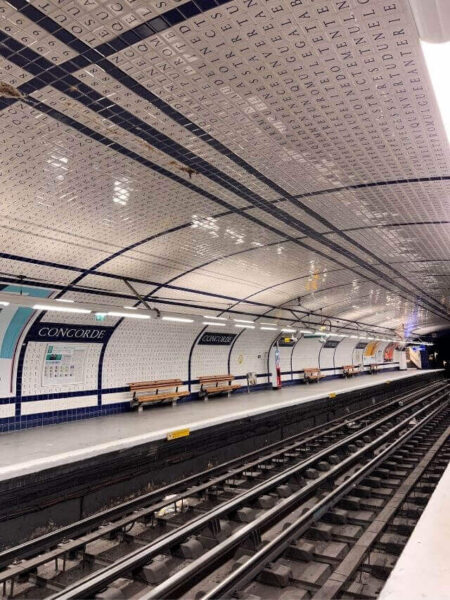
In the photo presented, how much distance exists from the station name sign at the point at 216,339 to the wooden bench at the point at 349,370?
1440cm

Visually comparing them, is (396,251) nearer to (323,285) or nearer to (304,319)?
(323,285)

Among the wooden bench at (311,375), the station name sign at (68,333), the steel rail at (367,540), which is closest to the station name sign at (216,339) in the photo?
the station name sign at (68,333)

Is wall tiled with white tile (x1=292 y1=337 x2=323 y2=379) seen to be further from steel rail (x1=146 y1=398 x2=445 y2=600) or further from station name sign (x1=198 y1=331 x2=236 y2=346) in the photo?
steel rail (x1=146 y1=398 x2=445 y2=600)

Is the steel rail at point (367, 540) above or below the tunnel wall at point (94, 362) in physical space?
below

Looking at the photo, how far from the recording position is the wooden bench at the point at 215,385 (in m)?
14.7

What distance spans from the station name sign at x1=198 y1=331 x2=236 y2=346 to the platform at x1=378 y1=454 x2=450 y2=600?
9.82m

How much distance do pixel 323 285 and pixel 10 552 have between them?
975 cm

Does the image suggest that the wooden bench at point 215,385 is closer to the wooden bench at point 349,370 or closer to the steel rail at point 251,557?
the steel rail at point 251,557

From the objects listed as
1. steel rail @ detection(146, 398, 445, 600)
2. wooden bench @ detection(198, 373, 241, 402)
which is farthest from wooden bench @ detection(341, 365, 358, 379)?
steel rail @ detection(146, 398, 445, 600)

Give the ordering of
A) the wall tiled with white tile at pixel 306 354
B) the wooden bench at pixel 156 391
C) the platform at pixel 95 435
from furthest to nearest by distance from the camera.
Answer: the wall tiled with white tile at pixel 306 354, the wooden bench at pixel 156 391, the platform at pixel 95 435

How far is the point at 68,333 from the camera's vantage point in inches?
371

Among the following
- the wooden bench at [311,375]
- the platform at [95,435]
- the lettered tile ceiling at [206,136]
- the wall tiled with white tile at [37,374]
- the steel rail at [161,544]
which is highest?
the lettered tile ceiling at [206,136]

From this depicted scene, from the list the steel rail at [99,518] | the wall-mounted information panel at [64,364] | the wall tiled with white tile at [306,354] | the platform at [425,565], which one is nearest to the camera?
the platform at [425,565]

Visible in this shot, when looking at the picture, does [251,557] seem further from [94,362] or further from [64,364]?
[94,362]
